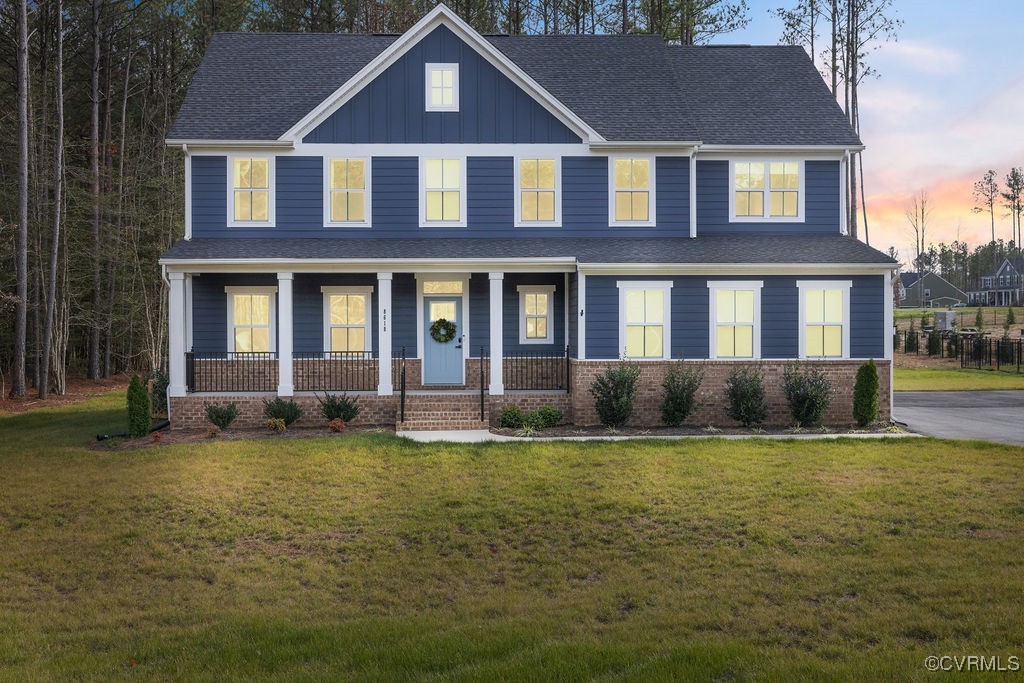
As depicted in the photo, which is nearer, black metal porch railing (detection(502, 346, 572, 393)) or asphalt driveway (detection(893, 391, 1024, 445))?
asphalt driveway (detection(893, 391, 1024, 445))

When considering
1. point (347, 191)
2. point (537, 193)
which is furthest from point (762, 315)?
point (347, 191)

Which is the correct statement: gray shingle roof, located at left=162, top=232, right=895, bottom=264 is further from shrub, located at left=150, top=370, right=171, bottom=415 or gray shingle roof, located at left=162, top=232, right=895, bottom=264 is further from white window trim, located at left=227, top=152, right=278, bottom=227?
shrub, located at left=150, top=370, right=171, bottom=415

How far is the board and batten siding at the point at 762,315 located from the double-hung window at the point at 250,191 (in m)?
Result: 8.01

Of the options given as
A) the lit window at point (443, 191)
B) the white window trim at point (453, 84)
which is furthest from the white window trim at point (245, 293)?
the white window trim at point (453, 84)

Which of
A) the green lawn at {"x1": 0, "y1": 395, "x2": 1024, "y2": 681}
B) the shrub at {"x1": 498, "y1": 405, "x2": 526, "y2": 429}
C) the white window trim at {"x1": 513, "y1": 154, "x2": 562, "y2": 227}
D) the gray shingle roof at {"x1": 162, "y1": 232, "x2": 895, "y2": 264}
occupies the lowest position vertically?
the green lawn at {"x1": 0, "y1": 395, "x2": 1024, "y2": 681}

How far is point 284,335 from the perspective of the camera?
53.2 ft

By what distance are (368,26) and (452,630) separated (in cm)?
3098

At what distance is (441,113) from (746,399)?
9.72 metres

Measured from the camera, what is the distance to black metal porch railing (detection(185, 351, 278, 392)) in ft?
56.1

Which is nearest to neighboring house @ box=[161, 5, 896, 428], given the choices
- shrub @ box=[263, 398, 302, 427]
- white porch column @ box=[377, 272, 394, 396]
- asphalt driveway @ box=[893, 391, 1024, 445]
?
white porch column @ box=[377, 272, 394, 396]

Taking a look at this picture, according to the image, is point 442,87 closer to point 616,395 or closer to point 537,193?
point 537,193

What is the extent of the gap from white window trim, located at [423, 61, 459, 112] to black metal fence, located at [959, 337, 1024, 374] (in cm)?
2464

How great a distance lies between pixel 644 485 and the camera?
1102 centimetres

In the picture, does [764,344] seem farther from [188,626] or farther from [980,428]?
[188,626]
